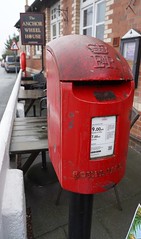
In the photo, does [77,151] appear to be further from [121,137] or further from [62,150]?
[121,137]

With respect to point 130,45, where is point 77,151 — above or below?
below

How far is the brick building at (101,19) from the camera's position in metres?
3.23

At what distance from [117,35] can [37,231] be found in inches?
128

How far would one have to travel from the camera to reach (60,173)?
Answer: 3.28 ft

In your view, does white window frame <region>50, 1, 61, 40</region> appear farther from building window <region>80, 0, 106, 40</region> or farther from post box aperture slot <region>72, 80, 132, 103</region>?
post box aperture slot <region>72, 80, 132, 103</region>

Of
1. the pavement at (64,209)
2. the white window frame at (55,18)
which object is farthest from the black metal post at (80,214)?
the white window frame at (55,18)

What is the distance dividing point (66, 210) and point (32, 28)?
26.8ft

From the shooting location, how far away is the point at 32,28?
8.62 m

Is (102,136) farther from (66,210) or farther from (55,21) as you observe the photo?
(55,21)

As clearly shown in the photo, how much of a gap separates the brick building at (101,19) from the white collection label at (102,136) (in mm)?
2404

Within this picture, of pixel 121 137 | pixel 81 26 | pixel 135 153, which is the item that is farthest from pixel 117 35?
pixel 121 137

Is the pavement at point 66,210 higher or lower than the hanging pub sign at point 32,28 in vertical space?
lower

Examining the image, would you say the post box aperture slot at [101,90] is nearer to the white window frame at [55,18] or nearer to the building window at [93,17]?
the building window at [93,17]

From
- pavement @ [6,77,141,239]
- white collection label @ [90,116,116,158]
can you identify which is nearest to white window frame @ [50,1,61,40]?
pavement @ [6,77,141,239]
